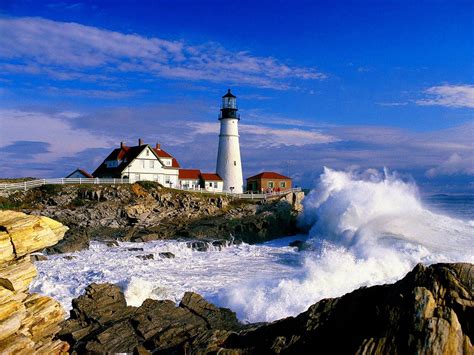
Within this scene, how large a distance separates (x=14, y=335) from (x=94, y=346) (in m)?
2.54

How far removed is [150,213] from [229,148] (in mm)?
12232

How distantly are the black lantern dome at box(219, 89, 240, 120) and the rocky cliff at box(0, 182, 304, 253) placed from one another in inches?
343

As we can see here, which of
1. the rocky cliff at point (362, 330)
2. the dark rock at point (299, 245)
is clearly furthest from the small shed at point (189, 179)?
the rocky cliff at point (362, 330)

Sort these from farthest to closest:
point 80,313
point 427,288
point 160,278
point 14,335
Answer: point 160,278
point 80,313
point 14,335
point 427,288

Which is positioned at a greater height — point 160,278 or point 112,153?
point 112,153

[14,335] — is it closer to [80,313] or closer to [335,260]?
[80,313]

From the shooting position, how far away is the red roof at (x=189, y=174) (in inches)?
1628

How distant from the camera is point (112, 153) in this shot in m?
40.3

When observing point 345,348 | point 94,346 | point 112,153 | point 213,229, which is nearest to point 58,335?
point 94,346

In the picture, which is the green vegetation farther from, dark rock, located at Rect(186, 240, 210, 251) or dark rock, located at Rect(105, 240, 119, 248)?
dark rock, located at Rect(186, 240, 210, 251)

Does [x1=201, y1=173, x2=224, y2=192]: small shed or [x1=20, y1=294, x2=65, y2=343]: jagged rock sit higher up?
[x1=201, y1=173, x2=224, y2=192]: small shed

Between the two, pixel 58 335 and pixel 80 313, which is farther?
pixel 80 313

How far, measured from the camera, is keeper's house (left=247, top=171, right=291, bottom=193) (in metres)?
43.7

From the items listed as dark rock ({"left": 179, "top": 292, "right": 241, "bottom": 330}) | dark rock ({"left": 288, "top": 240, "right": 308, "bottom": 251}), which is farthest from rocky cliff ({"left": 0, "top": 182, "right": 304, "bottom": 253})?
dark rock ({"left": 179, "top": 292, "right": 241, "bottom": 330})
